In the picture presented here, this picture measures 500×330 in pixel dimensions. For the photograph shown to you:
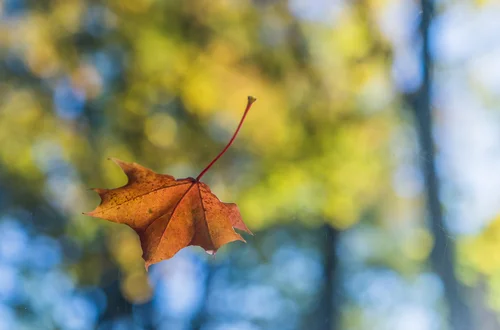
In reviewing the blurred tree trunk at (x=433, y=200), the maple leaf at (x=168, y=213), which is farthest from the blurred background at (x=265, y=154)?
the maple leaf at (x=168, y=213)

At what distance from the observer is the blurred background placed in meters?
1.14

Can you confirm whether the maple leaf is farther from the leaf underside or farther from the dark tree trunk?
the dark tree trunk

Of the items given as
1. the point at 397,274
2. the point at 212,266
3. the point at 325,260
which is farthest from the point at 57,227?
the point at 397,274

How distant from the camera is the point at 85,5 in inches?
55.2

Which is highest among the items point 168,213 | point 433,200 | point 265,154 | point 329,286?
point 265,154

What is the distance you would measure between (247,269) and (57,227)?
0.59 m

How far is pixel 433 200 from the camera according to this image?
1181 mm

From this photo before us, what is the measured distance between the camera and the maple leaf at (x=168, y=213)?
1.50 feet

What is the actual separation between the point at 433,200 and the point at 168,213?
3.07ft

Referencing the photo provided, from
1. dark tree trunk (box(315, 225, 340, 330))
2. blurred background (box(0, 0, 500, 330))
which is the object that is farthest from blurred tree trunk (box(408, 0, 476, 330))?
dark tree trunk (box(315, 225, 340, 330))

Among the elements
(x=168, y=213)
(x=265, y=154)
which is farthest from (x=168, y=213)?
(x=265, y=154)

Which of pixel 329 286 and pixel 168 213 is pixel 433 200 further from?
pixel 168 213

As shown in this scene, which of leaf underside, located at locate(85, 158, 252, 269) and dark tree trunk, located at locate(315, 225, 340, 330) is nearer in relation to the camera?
leaf underside, located at locate(85, 158, 252, 269)

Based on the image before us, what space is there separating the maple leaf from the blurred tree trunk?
857 millimetres
